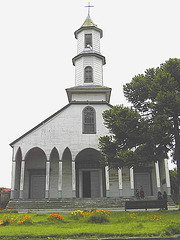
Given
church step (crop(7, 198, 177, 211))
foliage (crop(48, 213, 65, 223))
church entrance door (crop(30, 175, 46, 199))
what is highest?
church entrance door (crop(30, 175, 46, 199))

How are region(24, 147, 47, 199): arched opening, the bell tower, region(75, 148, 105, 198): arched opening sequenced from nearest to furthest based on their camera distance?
1. region(24, 147, 47, 199): arched opening
2. region(75, 148, 105, 198): arched opening
3. the bell tower

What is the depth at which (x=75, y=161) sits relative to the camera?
24953 millimetres

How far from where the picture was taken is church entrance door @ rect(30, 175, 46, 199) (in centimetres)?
2450

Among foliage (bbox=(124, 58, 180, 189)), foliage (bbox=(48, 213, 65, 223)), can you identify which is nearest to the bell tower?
foliage (bbox=(124, 58, 180, 189))

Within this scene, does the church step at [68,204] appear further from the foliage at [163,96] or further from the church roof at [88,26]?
the church roof at [88,26]

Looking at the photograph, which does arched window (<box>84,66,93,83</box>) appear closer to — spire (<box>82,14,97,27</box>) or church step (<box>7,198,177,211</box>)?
spire (<box>82,14,97,27</box>)

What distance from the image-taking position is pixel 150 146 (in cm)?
1617

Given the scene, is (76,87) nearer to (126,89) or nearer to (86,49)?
(86,49)

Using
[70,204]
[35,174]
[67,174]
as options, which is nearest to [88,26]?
[67,174]

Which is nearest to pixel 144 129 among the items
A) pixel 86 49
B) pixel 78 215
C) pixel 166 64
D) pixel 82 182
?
pixel 166 64

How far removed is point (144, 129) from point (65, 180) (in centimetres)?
1092

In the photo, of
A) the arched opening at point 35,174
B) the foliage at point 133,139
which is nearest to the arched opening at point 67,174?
the arched opening at point 35,174

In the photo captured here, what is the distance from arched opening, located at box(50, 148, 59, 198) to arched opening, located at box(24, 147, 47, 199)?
2.65ft

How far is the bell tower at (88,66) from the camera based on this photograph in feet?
86.0
